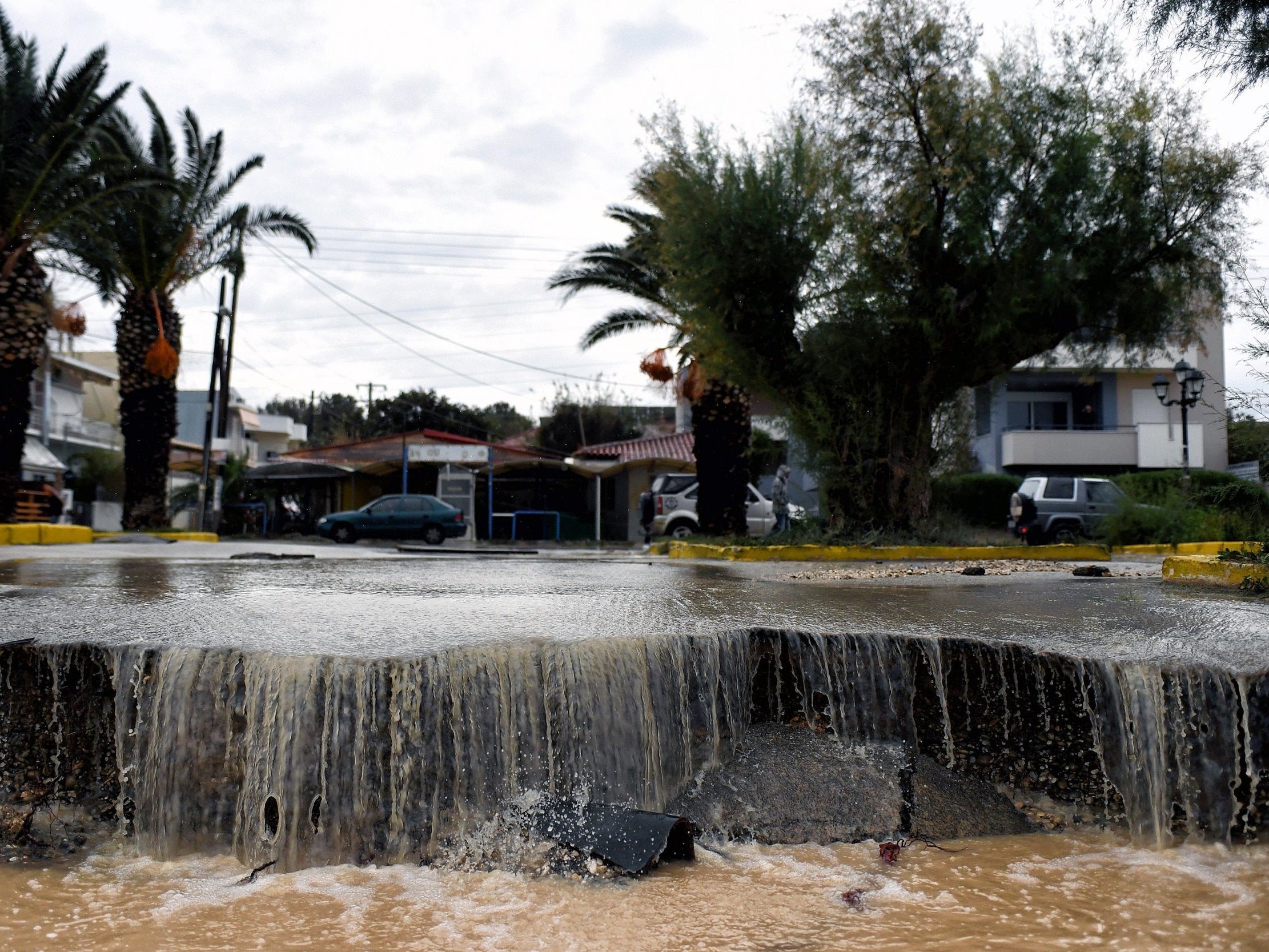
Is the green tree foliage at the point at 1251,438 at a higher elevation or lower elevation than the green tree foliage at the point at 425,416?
lower

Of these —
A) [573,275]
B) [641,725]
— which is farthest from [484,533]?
[641,725]

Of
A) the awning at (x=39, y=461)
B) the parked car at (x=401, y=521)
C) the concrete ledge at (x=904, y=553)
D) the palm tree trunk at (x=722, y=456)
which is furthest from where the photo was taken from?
the awning at (x=39, y=461)

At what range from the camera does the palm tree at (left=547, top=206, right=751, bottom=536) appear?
20.9m

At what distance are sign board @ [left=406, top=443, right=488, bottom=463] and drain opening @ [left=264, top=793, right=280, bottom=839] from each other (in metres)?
24.6

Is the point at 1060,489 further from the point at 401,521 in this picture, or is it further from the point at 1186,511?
the point at 401,521

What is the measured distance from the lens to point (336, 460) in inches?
1404

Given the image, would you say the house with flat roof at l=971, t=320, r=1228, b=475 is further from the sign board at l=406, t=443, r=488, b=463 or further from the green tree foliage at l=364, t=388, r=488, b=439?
the green tree foliage at l=364, t=388, r=488, b=439

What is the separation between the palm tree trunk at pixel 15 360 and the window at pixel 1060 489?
19156 millimetres

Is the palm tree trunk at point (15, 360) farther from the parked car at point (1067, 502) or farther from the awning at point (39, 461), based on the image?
the parked car at point (1067, 502)

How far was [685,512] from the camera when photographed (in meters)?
24.2

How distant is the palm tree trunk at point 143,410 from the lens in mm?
22328

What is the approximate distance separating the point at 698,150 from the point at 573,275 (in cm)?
854

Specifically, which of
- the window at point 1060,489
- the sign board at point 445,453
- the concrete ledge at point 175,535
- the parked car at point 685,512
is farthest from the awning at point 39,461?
the window at point 1060,489

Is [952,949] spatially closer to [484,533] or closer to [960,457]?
[960,457]
